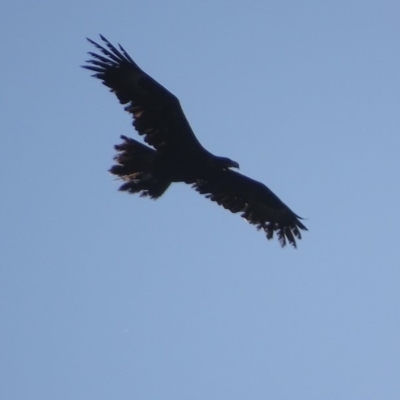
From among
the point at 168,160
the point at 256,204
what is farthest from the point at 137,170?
the point at 256,204

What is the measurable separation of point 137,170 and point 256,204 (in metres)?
1.70

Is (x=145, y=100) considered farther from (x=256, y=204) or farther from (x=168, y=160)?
(x=256, y=204)

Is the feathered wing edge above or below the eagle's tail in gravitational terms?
above

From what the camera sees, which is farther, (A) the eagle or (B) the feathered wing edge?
(B) the feathered wing edge

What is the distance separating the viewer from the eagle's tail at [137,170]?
45.4 ft

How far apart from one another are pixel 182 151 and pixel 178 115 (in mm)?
455

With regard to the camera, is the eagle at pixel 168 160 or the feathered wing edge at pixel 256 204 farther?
the feathered wing edge at pixel 256 204

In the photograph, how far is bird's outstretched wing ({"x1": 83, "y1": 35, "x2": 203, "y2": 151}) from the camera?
13.1 m

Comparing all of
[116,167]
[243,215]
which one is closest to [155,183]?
[116,167]

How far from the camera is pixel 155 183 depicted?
1384cm

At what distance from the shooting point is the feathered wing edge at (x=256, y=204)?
14531 mm

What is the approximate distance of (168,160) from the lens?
13703 millimetres

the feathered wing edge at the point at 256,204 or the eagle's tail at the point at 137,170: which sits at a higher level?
the feathered wing edge at the point at 256,204

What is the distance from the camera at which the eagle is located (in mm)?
13148
